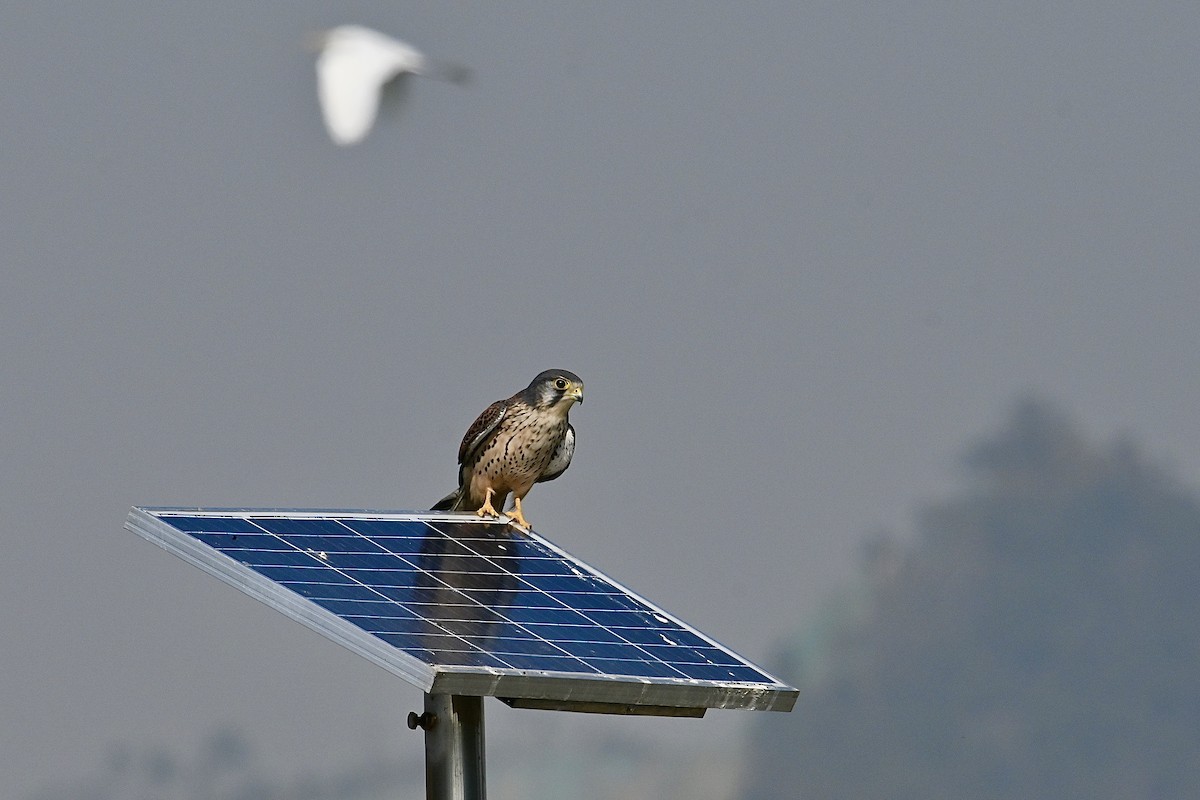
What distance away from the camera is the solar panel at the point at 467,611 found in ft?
40.0

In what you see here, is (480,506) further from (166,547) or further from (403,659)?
(403,659)

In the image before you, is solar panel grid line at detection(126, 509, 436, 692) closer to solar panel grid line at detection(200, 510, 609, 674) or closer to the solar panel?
the solar panel

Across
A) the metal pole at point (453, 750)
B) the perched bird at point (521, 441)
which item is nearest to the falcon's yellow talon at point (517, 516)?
the perched bird at point (521, 441)

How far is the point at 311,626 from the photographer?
12297 millimetres

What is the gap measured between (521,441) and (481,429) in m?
0.46

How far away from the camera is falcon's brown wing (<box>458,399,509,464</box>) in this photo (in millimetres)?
17953

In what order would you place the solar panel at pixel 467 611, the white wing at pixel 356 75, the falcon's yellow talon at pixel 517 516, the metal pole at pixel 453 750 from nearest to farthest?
the solar panel at pixel 467 611 → the metal pole at pixel 453 750 → the falcon's yellow talon at pixel 517 516 → the white wing at pixel 356 75

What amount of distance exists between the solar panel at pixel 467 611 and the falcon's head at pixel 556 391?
2.53m

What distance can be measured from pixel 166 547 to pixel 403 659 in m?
2.07

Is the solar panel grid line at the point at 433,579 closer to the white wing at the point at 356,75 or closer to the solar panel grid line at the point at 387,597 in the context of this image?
the solar panel grid line at the point at 387,597

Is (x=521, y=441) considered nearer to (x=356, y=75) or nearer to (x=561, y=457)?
(x=561, y=457)

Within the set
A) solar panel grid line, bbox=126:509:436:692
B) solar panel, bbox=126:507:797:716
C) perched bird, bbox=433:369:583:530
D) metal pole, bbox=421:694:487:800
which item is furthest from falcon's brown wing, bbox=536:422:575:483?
solar panel grid line, bbox=126:509:436:692

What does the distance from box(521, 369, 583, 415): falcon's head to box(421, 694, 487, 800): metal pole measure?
16.1 feet

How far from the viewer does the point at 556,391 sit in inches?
703
